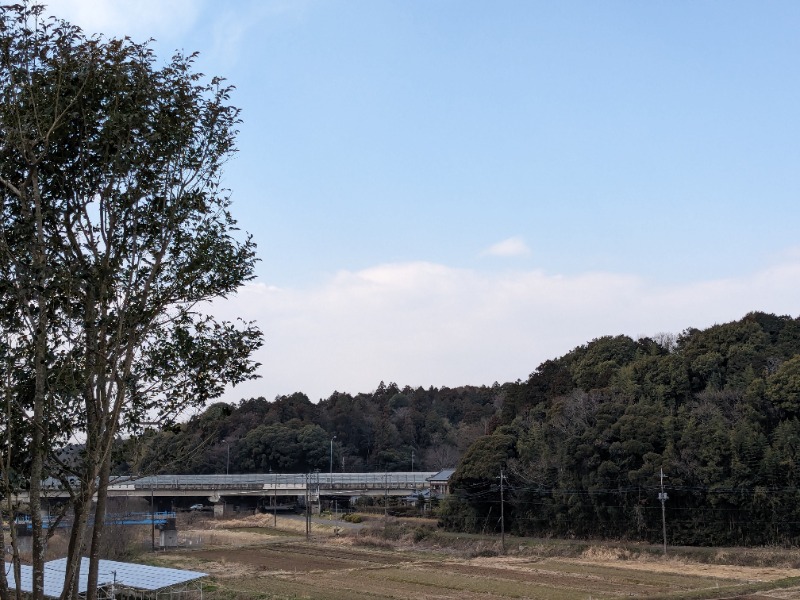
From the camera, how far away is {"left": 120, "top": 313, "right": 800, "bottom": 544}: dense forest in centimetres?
3662

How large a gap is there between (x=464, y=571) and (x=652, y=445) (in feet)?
42.7

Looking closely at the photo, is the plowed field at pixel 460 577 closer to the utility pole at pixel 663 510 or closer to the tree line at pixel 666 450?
the utility pole at pixel 663 510

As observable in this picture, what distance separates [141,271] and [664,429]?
3655 centimetres

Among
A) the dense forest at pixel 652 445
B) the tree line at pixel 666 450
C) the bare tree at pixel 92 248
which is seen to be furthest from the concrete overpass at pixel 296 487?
the bare tree at pixel 92 248

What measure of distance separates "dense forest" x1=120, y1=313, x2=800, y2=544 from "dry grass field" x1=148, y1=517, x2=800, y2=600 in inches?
106

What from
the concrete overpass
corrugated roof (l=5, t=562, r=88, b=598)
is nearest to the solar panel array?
corrugated roof (l=5, t=562, r=88, b=598)

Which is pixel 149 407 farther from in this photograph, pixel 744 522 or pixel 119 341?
pixel 744 522

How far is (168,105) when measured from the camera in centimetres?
845

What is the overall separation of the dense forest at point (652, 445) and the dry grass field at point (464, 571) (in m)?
2.70

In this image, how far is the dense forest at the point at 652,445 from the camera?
36625 mm

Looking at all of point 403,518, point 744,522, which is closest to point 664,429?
point 744,522

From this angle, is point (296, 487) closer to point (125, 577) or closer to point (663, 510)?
point (663, 510)

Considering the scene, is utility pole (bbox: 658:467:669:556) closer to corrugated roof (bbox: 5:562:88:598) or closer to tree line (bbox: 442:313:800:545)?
tree line (bbox: 442:313:800:545)

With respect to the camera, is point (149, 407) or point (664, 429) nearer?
point (149, 407)
